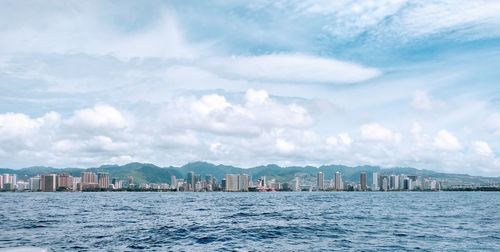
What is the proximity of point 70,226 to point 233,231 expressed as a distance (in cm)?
2132

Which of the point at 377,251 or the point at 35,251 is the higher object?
the point at 35,251

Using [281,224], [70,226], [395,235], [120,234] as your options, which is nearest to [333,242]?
[395,235]

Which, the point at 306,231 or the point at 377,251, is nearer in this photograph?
the point at 377,251

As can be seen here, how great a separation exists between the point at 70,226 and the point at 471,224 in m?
51.1

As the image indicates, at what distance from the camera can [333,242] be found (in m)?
46.5

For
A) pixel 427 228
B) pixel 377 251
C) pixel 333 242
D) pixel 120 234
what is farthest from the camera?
pixel 427 228

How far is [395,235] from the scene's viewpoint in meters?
52.0

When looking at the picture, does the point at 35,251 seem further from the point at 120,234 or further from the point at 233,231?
the point at 233,231

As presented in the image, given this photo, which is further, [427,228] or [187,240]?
[427,228]

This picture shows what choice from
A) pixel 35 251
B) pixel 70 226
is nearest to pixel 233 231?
pixel 70 226

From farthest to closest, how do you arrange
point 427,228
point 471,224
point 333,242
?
point 471,224, point 427,228, point 333,242

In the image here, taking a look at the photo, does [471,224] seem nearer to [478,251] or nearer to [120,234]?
[478,251]

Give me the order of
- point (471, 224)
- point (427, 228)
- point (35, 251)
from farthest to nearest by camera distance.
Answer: point (471, 224), point (427, 228), point (35, 251)

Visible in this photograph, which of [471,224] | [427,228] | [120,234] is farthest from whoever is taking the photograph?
[471,224]
